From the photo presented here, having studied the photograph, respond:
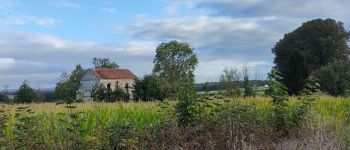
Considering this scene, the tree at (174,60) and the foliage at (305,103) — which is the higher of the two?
the tree at (174,60)

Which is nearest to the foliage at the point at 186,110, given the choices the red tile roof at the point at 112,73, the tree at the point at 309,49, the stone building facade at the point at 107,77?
the tree at the point at 309,49

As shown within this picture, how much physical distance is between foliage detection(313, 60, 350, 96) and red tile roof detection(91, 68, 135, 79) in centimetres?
5217

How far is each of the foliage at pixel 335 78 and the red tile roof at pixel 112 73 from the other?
52171 millimetres

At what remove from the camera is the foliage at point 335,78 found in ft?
177

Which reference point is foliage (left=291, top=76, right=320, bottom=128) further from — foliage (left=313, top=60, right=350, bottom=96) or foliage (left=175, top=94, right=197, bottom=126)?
foliage (left=313, top=60, right=350, bottom=96)

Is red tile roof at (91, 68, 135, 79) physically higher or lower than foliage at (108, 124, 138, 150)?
higher

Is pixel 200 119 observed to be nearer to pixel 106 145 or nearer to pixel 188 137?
pixel 188 137

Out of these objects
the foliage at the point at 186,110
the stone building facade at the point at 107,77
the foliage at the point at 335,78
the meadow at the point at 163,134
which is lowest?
the meadow at the point at 163,134

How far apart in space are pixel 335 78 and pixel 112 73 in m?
56.3

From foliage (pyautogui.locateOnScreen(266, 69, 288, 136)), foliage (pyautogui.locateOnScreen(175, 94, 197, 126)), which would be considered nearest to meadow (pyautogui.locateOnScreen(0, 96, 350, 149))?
foliage (pyautogui.locateOnScreen(175, 94, 197, 126))

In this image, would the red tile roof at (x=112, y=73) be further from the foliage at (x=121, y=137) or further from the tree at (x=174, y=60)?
the foliage at (x=121, y=137)

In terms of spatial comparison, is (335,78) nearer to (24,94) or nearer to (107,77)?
(24,94)

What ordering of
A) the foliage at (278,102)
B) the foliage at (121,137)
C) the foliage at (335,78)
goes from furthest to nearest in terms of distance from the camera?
the foliage at (335,78) < the foliage at (278,102) < the foliage at (121,137)

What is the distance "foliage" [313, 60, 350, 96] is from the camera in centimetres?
5384
